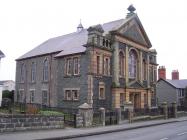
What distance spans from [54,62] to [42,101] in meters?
6.05

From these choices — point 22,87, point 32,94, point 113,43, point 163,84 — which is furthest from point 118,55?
point 163,84

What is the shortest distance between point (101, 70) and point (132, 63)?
26.4 ft

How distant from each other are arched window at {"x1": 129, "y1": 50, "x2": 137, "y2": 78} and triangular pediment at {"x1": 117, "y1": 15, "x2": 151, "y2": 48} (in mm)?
1838

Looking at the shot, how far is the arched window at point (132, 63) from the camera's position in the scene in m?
40.2

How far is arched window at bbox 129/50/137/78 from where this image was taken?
40.2 metres

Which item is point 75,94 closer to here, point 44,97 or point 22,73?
point 44,97

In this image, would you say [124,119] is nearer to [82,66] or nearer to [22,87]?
[82,66]

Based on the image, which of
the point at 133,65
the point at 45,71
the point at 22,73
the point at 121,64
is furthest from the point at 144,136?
the point at 22,73

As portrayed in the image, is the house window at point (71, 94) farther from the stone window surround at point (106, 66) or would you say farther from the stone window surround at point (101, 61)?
the stone window surround at point (106, 66)

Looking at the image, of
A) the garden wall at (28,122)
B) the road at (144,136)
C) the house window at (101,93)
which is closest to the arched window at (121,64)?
the house window at (101,93)

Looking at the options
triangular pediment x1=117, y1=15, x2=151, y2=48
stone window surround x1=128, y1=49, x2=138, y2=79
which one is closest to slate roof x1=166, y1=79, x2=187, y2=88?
triangular pediment x1=117, y1=15, x2=151, y2=48

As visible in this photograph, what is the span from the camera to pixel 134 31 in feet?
133

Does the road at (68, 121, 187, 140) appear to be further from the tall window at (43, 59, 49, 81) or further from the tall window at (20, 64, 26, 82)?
the tall window at (20, 64, 26, 82)

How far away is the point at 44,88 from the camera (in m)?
41.3
